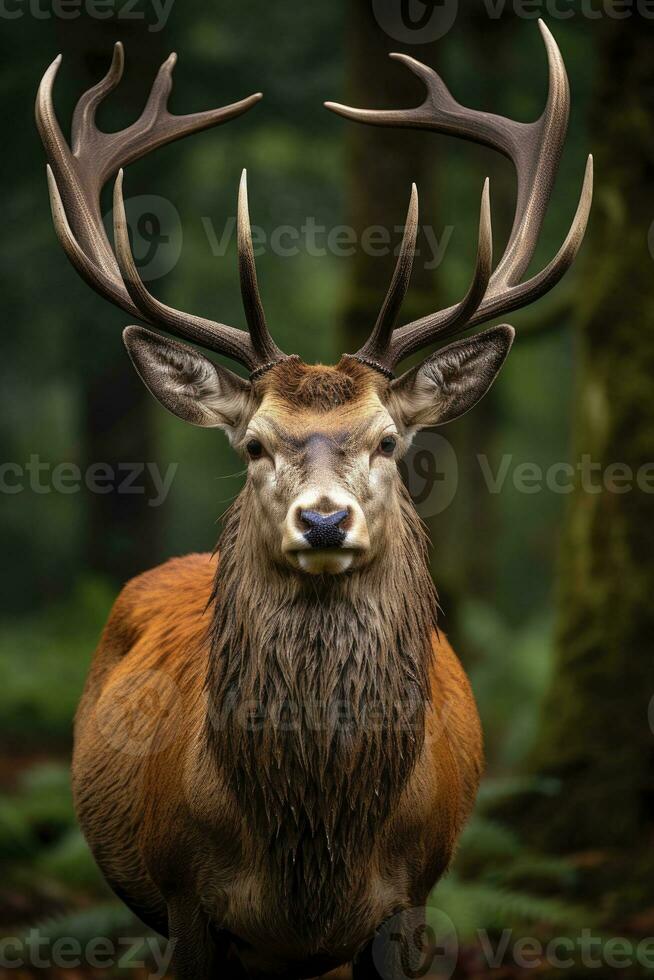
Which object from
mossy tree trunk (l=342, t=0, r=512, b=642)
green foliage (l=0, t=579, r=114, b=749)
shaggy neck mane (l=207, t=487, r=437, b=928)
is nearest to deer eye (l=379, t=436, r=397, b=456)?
shaggy neck mane (l=207, t=487, r=437, b=928)

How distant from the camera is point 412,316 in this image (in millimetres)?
8281

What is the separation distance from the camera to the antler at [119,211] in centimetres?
489

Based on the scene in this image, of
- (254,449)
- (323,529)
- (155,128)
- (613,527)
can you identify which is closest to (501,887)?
(613,527)

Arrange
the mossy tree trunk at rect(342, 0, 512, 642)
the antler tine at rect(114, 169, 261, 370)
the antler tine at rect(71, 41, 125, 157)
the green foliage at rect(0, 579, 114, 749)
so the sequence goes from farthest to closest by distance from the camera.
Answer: the green foliage at rect(0, 579, 114, 749) → the mossy tree trunk at rect(342, 0, 512, 642) → the antler tine at rect(71, 41, 125, 157) → the antler tine at rect(114, 169, 261, 370)

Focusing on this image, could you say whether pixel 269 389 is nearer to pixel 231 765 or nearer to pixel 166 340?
pixel 166 340

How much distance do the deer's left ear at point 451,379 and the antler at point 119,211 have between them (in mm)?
537

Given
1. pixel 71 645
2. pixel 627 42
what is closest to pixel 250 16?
pixel 627 42

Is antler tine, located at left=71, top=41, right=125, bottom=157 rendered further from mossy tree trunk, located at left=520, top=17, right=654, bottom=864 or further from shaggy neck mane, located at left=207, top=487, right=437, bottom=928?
mossy tree trunk, located at left=520, top=17, right=654, bottom=864

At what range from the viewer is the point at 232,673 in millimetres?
4859

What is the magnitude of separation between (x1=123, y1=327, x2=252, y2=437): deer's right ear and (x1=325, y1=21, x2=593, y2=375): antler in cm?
53

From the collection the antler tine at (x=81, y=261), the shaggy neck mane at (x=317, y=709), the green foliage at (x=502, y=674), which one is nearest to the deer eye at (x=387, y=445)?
the shaggy neck mane at (x=317, y=709)

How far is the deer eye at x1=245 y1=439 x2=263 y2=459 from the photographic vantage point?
15.7ft

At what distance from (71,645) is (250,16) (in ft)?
19.7

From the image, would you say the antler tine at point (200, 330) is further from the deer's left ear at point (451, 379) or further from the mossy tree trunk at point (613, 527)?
the mossy tree trunk at point (613, 527)
